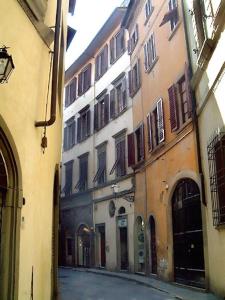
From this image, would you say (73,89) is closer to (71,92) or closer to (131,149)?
(71,92)

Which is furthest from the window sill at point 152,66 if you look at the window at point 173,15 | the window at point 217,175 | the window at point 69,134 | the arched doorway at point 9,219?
the arched doorway at point 9,219

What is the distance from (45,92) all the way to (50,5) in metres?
1.62

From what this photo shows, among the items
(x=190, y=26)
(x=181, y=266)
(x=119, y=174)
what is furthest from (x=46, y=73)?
(x=119, y=174)

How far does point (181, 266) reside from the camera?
14.9 meters

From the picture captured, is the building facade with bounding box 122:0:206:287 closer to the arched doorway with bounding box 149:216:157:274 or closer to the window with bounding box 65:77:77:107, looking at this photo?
the arched doorway with bounding box 149:216:157:274

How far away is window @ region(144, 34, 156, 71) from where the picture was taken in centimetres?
1886

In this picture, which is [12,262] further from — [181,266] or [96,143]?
[96,143]

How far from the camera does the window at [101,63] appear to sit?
27641mm

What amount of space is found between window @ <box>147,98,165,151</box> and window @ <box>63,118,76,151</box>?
13.3m

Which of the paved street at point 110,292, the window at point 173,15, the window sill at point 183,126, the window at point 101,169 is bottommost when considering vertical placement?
the paved street at point 110,292

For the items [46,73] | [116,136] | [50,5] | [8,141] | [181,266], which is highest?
[116,136]

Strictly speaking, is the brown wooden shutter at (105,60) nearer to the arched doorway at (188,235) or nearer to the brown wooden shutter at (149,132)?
the brown wooden shutter at (149,132)

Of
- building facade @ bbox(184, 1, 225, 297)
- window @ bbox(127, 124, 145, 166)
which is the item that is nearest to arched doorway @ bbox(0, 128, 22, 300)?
building facade @ bbox(184, 1, 225, 297)

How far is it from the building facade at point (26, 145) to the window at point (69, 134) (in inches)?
932
